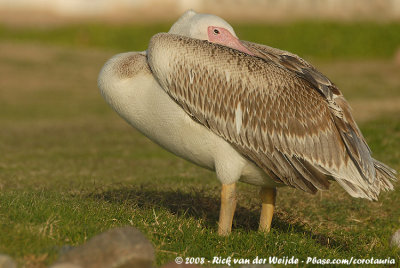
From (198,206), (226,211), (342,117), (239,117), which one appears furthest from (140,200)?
(342,117)

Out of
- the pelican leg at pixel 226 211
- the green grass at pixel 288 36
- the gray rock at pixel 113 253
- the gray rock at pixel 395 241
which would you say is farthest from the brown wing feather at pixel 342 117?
the green grass at pixel 288 36

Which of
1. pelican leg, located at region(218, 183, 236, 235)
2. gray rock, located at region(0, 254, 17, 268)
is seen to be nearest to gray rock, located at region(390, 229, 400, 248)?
pelican leg, located at region(218, 183, 236, 235)

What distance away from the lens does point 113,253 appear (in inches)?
156

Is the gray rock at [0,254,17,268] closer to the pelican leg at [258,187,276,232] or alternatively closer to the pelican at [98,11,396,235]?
the pelican at [98,11,396,235]

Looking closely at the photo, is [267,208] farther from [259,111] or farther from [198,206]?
[198,206]

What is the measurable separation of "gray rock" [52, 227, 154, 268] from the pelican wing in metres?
1.65

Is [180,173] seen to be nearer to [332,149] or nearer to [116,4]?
[332,149]

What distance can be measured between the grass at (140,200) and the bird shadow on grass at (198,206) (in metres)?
0.01

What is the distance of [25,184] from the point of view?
319 inches

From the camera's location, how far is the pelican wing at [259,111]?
5.39m

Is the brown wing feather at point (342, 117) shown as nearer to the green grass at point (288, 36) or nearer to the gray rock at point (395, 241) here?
the gray rock at point (395, 241)

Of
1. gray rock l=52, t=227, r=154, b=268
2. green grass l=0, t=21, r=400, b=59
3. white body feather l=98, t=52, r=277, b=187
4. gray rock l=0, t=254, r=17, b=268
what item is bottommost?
green grass l=0, t=21, r=400, b=59

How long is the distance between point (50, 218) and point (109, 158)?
646cm

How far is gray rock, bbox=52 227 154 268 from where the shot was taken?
394 centimetres
